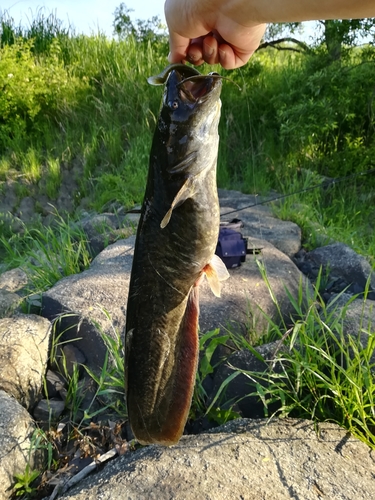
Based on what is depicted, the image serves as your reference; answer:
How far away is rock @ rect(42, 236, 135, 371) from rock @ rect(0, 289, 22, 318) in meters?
0.26

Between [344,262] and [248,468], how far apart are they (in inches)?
87.9

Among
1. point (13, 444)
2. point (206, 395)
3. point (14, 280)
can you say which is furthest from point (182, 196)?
point (14, 280)

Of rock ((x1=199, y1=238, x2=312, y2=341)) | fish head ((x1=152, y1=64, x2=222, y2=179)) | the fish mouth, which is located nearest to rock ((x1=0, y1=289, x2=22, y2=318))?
rock ((x1=199, y1=238, x2=312, y2=341))

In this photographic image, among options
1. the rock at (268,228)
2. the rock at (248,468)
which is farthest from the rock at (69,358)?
the rock at (268,228)

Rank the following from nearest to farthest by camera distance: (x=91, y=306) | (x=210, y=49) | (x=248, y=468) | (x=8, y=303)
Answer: (x=248, y=468) < (x=210, y=49) < (x=91, y=306) < (x=8, y=303)

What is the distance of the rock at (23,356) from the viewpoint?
8.80ft

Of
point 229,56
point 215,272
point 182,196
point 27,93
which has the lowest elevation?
point 215,272

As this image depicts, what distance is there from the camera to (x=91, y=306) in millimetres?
3150

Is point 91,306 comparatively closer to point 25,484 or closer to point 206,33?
point 25,484

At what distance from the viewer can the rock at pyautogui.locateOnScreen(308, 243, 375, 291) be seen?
3654 millimetres

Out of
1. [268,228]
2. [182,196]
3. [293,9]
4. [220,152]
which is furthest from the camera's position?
[220,152]

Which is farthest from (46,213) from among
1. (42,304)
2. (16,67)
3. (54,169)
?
(42,304)

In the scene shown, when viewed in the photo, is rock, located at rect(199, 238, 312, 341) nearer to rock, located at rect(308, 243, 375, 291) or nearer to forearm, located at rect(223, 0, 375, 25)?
rock, located at rect(308, 243, 375, 291)

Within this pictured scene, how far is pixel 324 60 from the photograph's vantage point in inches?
257
